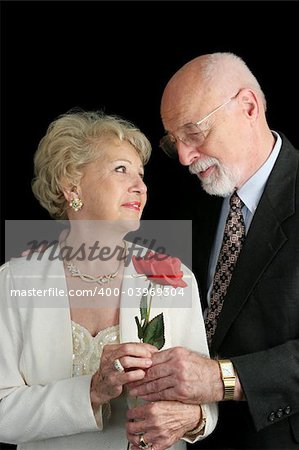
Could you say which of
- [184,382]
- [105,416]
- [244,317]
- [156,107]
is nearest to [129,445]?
[105,416]

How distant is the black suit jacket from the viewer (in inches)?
88.4

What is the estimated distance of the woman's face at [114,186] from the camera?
7.48 feet

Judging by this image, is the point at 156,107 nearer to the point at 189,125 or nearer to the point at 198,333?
the point at 189,125

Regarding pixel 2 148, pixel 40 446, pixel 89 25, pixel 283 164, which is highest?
pixel 89 25

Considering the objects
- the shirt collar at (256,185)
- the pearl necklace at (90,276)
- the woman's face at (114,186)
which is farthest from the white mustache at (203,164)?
the pearl necklace at (90,276)

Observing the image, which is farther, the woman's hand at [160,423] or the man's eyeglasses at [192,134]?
the man's eyeglasses at [192,134]

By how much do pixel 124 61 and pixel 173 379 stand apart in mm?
1622

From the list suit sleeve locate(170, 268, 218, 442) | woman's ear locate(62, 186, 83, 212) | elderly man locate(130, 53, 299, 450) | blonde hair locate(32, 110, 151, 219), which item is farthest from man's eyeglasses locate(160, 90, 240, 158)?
suit sleeve locate(170, 268, 218, 442)

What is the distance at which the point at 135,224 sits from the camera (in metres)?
2.26

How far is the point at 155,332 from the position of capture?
206cm

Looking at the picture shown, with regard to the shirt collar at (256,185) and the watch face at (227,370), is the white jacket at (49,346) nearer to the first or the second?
the watch face at (227,370)

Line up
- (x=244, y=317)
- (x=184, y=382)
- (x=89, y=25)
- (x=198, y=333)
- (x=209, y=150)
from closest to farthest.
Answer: (x=184, y=382) < (x=198, y=333) < (x=244, y=317) < (x=209, y=150) < (x=89, y=25)

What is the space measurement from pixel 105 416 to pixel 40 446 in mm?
208

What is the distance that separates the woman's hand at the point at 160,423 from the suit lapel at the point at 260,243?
36 centimetres
